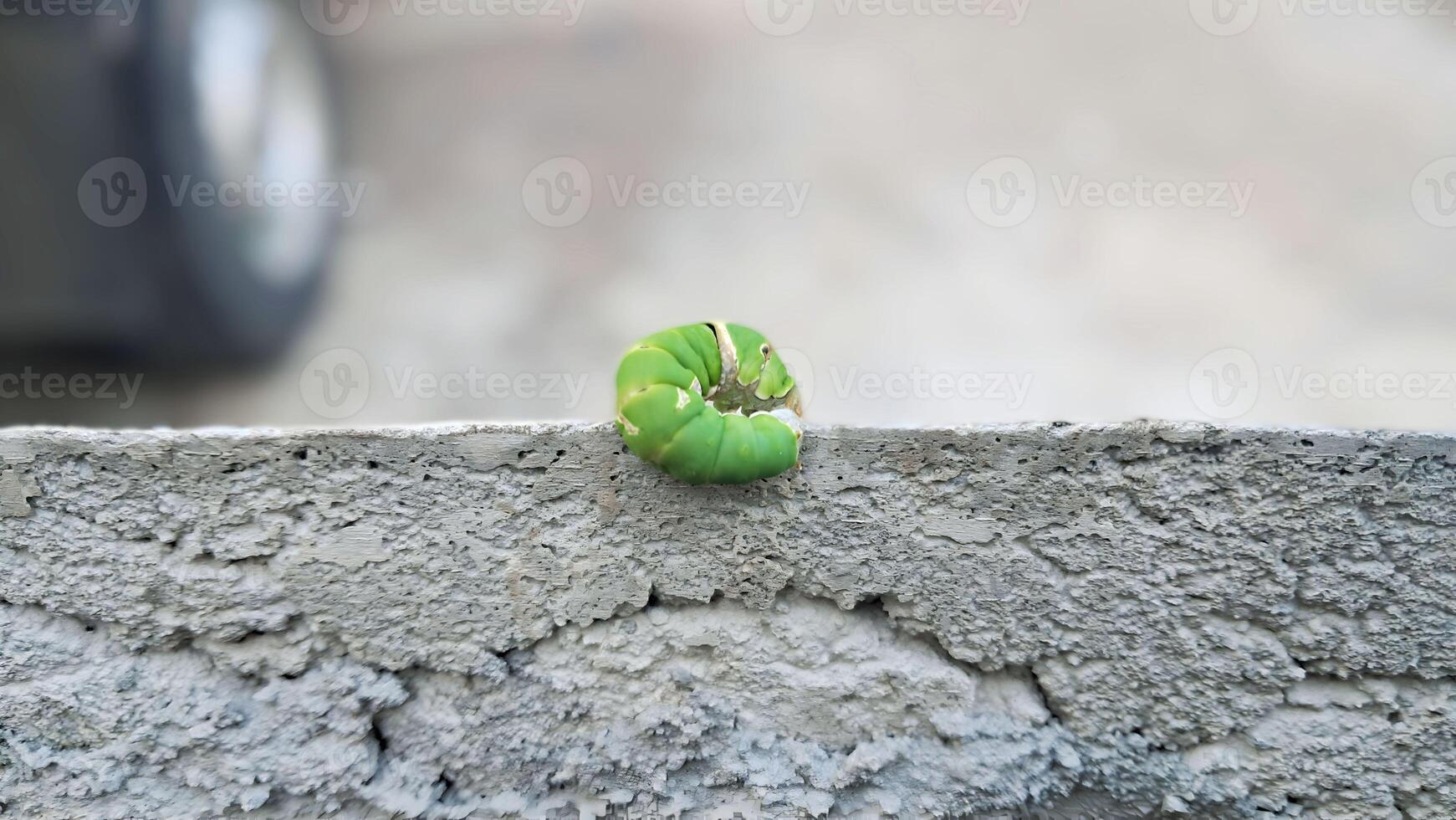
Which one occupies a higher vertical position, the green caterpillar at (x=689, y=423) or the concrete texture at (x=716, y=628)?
the green caterpillar at (x=689, y=423)

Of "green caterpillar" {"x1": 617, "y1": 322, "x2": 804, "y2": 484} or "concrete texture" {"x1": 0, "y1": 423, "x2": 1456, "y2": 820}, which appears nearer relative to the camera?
"green caterpillar" {"x1": 617, "y1": 322, "x2": 804, "y2": 484}

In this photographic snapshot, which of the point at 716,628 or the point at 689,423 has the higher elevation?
the point at 689,423

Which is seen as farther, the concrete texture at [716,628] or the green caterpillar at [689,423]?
the concrete texture at [716,628]

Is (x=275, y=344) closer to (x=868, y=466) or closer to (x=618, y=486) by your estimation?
(x=618, y=486)

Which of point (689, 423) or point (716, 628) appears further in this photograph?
point (716, 628)

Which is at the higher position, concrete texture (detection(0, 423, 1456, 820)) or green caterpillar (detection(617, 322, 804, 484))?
green caterpillar (detection(617, 322, 804, 484))
